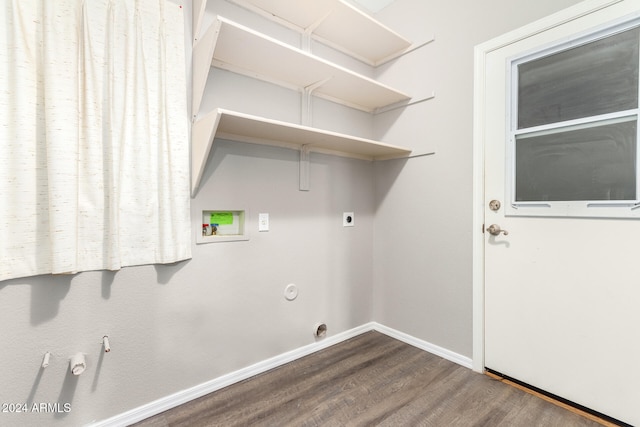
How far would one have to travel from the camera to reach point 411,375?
1822mm

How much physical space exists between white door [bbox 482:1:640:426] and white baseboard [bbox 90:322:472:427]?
0.40 meters

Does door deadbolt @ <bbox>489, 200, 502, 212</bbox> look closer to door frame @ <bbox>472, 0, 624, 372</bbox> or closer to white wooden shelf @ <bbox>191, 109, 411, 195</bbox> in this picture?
door frame @ <bbox>472, 0, 624, 372</bbox>

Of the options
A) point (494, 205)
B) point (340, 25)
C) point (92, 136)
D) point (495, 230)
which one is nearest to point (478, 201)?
point (494, 205)

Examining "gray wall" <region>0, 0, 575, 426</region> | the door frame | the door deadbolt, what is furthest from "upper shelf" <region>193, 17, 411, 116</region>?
the door deadbolt

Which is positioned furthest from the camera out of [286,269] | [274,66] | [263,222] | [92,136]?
[286,269]

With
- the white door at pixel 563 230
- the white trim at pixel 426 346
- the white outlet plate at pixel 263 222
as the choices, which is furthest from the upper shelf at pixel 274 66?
the white trim at pixel 426 346

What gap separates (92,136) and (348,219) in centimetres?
167

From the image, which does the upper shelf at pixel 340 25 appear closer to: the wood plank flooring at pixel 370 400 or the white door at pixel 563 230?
the white door at pixel 563 230

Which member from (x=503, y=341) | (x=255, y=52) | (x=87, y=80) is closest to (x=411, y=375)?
(x=503, y=341)

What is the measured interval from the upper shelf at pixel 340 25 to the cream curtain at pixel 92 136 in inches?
23.6

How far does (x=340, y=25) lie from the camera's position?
1994mm

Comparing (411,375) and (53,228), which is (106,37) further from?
(411,375)

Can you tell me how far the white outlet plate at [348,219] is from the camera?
2328mm

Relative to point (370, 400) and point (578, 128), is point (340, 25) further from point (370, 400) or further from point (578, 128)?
point (370, 400)
